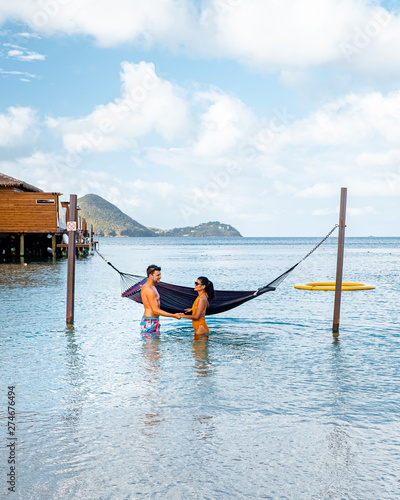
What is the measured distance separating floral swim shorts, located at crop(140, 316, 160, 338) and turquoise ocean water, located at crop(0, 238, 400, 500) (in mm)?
197

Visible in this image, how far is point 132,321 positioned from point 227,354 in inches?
175

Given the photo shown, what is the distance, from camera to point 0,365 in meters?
7.83

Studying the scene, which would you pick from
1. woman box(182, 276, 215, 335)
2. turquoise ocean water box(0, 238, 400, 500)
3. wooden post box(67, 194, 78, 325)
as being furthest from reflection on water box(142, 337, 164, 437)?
wooden post box(67, 194, 78, 325)

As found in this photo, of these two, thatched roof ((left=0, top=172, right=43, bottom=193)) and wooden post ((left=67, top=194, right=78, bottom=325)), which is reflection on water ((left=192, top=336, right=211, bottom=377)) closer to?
wooden post ((left=67, top=194, right=78, bottom=325))

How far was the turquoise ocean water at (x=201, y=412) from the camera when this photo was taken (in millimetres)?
4109

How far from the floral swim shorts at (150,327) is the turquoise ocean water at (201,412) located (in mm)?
197

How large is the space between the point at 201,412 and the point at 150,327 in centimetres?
460

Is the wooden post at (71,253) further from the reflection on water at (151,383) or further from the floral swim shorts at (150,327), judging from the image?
the reflection on water at (151,383)

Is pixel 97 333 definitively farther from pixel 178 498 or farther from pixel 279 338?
pixel 178 498

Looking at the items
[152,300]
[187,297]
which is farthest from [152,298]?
[187,297]

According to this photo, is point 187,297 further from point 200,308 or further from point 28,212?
point 28,212

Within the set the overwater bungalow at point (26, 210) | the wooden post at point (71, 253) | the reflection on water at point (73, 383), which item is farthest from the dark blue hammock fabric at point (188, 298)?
the overwater bungalow at point (26, 210)

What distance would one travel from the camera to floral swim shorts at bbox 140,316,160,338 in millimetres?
10151

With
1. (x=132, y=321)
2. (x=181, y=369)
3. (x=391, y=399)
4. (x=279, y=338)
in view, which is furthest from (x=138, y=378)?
(x=132, y=321)
